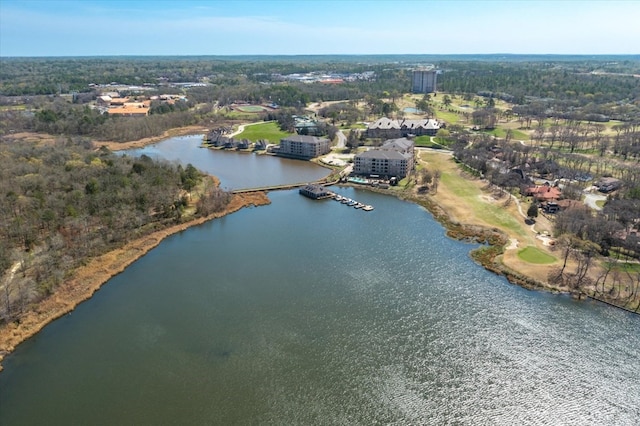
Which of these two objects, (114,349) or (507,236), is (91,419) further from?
(507,236)

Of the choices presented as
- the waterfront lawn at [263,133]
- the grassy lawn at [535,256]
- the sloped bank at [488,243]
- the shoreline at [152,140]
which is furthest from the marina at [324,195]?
the shoreline at [152,140]

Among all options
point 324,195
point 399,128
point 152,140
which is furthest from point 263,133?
point 324,195

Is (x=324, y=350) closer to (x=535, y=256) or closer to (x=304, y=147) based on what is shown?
(x=535, y=256)

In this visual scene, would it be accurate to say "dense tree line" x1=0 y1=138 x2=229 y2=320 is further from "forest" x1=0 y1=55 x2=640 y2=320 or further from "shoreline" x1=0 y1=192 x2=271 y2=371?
"shoreline" x1=0 y1=192 x2=271 y2=371

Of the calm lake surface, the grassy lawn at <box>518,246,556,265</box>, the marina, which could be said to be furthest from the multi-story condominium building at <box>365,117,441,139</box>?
the calm lake surface

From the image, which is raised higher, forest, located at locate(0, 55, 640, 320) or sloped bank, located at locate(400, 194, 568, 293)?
forest, located at locate(0, 55, 640, 320)

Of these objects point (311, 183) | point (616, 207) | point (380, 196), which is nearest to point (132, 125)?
point (311, 183)

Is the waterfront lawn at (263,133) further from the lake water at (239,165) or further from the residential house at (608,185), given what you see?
the residential house at (608,185)
